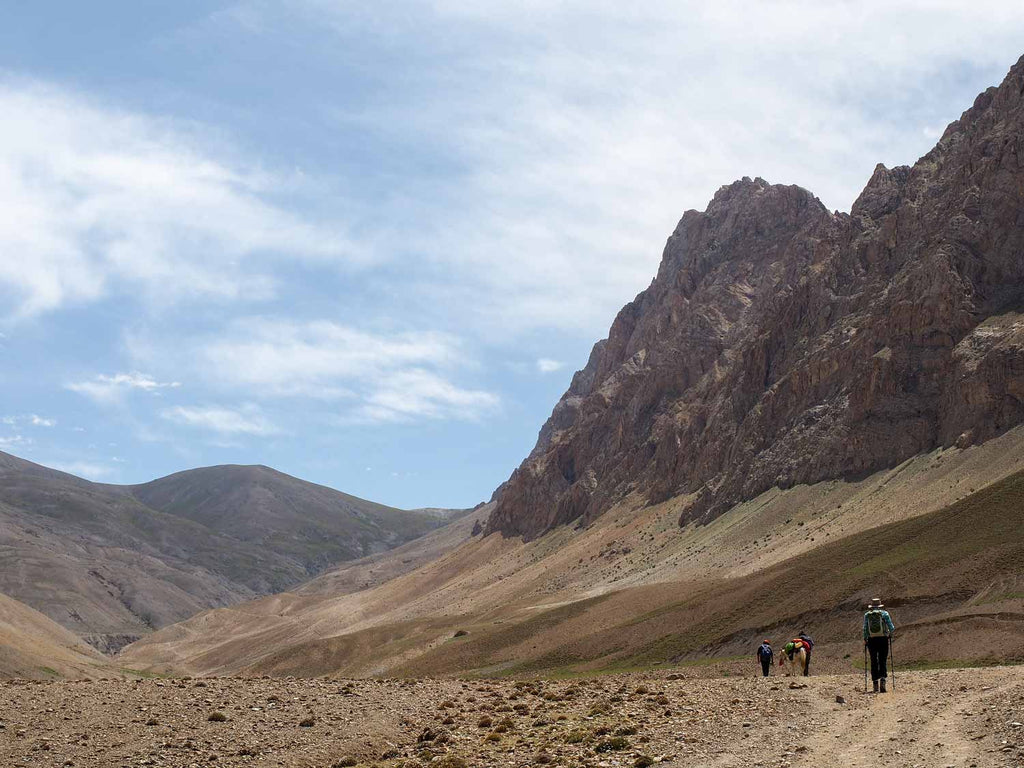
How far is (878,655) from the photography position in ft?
77.0

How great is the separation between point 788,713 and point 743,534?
8095 cm

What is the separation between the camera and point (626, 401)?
172 metres

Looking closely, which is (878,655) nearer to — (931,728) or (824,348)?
(931,728)

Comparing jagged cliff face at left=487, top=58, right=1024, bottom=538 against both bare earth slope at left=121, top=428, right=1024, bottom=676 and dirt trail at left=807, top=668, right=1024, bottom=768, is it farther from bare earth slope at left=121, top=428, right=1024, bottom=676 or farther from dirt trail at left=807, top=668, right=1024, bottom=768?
dirt trail at left=807, top=668, right=1024, bottom=768

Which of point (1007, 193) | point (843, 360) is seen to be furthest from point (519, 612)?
point (1007, 193)

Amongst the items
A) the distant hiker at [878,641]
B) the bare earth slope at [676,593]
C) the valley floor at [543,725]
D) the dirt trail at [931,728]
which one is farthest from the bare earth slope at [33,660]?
the dirt trail at [931,728]

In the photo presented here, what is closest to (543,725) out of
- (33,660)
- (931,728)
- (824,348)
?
(931,728)

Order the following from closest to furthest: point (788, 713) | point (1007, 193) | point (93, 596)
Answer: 1. point (788, 713)
2. point (1007, 193)
3. point (93, 596)

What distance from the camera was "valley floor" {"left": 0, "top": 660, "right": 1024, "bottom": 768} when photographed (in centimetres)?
1803

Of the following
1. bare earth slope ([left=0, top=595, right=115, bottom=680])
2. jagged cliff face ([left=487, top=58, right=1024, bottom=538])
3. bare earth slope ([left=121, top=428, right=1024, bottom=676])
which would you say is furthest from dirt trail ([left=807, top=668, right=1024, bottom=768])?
jagged cliff face ([left=487, top=58, right=1024, bottom=538])

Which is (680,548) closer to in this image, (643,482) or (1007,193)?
(643,482)

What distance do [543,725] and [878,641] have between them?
8.20m

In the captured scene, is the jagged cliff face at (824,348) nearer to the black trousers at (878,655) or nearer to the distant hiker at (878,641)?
the distant hiker at (878,641)

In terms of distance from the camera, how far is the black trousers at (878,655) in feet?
75.9
